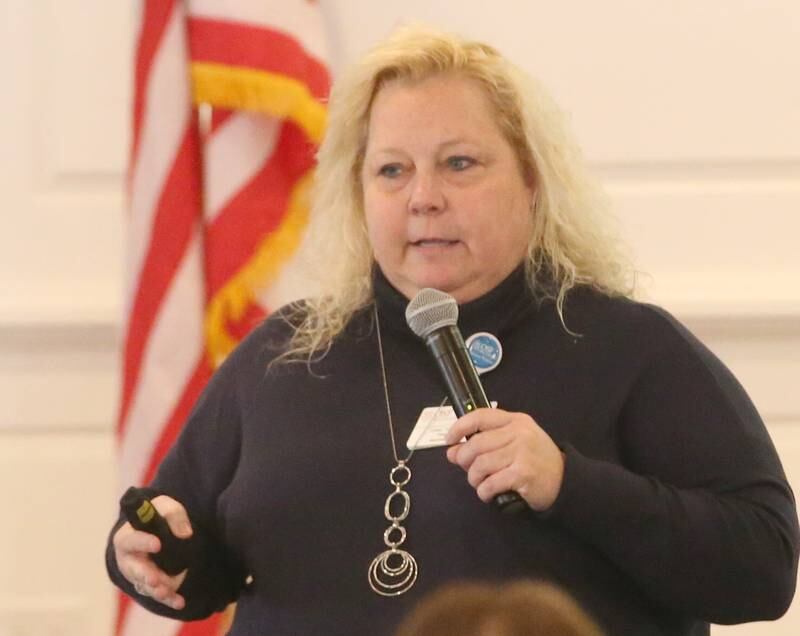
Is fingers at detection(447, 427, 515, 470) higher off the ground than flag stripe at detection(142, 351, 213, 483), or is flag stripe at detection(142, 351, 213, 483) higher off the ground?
flag stripe at detection(142, 351, 213, 483)

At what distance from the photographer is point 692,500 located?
153 cm

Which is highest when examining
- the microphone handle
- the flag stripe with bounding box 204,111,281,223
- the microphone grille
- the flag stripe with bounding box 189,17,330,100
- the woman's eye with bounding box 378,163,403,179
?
the flag stripe with bounding box 189,17,330,100

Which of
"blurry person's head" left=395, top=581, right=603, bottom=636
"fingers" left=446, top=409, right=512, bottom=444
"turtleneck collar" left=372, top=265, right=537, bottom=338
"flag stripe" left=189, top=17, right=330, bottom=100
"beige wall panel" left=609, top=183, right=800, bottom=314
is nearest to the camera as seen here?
"blurry person's head" left=395, top=581, right=603, bottom=636

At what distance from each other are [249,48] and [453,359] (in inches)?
47.9

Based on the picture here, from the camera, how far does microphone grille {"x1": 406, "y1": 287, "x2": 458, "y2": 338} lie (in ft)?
4.85

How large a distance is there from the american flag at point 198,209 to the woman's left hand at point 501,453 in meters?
1.14

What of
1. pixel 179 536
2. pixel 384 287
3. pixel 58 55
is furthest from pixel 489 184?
pixel 58 55

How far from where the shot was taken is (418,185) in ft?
5.66

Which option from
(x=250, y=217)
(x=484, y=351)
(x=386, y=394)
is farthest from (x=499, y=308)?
(x=250, y=217)

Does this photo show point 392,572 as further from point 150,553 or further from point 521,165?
point 521,165

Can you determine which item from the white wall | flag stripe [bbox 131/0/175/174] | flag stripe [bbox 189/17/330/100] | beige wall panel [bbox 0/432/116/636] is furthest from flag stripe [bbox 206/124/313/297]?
beige wall panel [bbox 0/432/116/636]

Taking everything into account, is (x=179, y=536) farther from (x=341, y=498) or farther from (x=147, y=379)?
(x=147, y=379)

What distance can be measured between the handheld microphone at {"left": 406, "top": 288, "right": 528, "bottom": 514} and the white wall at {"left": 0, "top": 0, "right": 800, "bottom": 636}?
1.28 m

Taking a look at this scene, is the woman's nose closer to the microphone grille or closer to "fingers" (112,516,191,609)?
the microphone grille
